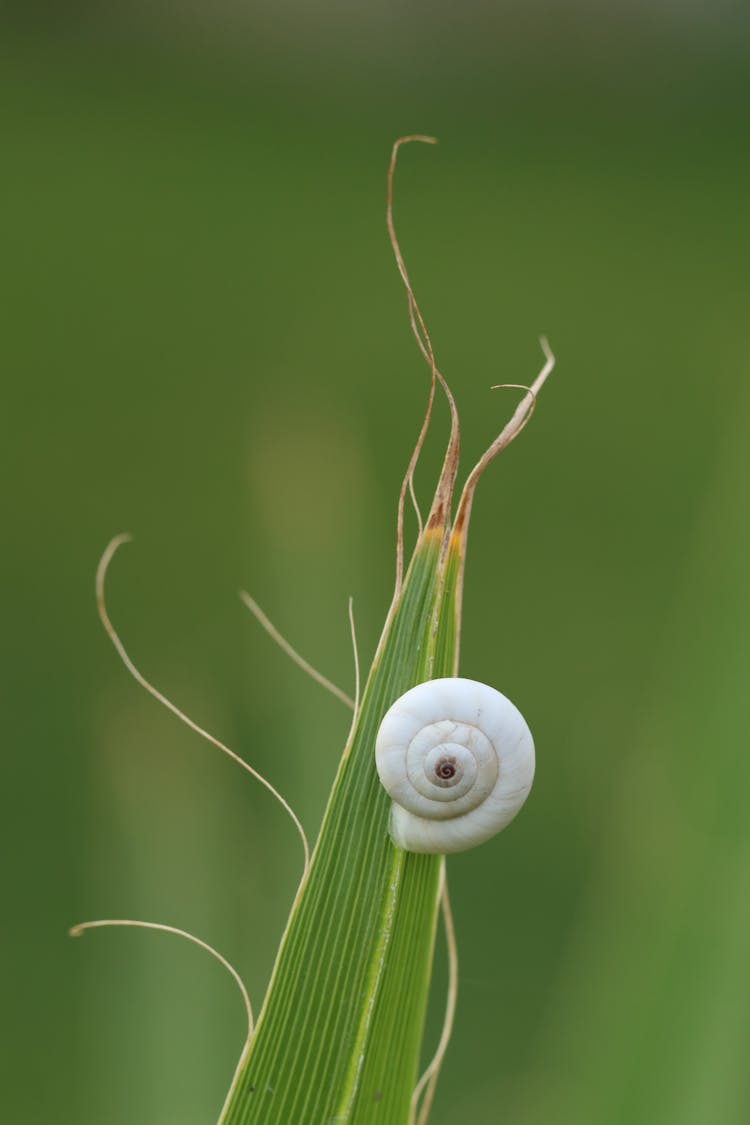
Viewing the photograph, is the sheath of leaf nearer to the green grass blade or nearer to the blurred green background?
the green grass blade

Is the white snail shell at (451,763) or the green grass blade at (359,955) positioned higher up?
the white snail shell at (451,763)

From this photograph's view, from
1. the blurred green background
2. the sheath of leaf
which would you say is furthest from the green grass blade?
the blurred green background

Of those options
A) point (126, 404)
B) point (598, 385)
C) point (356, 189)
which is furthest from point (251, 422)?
point (356, 189)

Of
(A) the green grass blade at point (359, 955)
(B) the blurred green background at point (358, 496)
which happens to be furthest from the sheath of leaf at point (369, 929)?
(B) the blurred green background at point (358, 496)

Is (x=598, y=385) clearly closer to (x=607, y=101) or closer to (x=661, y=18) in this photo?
(x=607, y=101)

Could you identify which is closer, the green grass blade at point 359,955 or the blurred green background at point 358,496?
the green grass blade at point 359,955

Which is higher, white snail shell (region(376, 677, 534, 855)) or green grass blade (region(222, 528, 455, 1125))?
white snail shell (region(376, 677, 534, 855))

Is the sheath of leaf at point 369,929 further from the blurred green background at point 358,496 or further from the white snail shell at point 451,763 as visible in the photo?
the blurred green background at point 358,496
